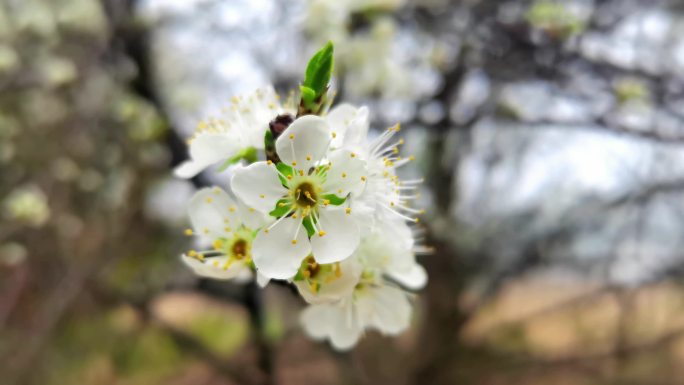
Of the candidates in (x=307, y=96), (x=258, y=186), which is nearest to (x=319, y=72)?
(x=307, y=96)

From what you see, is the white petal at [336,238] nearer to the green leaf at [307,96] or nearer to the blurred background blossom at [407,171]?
the green leaf at [307,96]

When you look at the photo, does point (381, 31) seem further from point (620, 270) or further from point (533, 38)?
point (620, 270)

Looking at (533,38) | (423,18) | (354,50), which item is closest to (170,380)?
(354,50)

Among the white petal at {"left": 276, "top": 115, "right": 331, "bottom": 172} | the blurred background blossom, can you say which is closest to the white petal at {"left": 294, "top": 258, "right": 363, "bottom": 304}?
the white petal at {"left": 276, "top": 115, "right": 331, "bottom": 172}

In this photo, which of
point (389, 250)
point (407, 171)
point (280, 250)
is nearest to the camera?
point (280, 250)

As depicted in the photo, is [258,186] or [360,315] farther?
[360,315]

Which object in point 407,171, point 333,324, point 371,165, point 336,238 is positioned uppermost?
point 407,171

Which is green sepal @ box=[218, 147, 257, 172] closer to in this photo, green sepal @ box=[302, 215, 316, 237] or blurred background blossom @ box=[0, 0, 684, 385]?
green sepal @ box=[302, 215, 316, 237]

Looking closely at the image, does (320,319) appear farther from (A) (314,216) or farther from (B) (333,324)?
(A) (314,216)
